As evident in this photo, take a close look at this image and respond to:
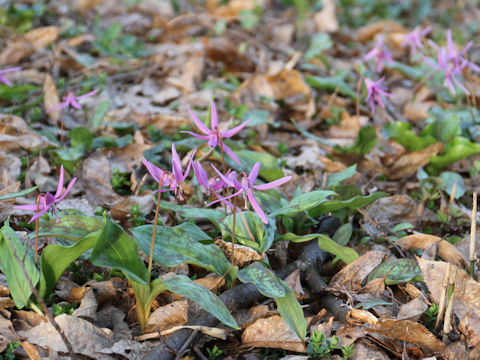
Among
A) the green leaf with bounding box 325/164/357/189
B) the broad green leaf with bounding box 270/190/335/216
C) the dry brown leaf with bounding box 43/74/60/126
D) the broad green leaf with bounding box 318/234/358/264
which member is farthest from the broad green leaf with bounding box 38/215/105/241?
the dry brown leaf with bounding box 43/74/60/126

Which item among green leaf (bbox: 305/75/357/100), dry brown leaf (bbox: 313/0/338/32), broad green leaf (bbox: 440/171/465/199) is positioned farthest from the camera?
dry brown leaf (bbox: 313/0/338/32)

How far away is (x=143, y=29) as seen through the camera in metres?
4.07

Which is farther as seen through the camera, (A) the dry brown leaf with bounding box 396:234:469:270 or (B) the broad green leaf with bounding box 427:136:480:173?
(B) the broad green leaf with bounding box 427:136:480:173

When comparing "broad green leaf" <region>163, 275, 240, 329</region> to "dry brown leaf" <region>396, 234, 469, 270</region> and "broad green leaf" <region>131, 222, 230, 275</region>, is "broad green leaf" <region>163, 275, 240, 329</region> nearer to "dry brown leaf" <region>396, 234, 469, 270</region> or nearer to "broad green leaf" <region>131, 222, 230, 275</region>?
"broad green leaf" <region>131, 222, 230, 275</region>

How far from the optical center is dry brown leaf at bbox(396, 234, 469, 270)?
5.55 ft

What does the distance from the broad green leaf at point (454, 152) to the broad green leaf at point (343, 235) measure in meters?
0.84

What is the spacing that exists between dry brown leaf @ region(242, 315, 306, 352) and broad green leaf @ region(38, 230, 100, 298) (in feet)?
1.64

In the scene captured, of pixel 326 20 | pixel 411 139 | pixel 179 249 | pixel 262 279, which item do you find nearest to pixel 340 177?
pixel 411 139

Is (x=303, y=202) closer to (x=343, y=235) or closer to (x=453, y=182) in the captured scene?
(x=343, y=235)

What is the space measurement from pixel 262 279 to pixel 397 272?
1.58 ft

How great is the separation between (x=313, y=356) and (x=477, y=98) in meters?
2.56

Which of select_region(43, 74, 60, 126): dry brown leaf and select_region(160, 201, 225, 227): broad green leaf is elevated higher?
select_region(43, 74, 60, 126): dry brown leaf

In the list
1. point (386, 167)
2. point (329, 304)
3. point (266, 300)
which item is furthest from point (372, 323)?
point (386, 167)

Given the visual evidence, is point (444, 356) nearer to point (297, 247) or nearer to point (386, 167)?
point (297, 247)
